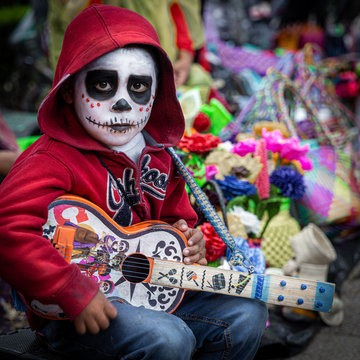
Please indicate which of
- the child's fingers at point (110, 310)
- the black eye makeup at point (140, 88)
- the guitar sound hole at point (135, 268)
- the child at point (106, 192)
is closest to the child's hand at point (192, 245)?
the child at point (106, 192)

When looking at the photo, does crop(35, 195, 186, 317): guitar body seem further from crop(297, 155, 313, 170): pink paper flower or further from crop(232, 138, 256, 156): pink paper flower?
crop(297, 155, 313, 170): pink paper flower

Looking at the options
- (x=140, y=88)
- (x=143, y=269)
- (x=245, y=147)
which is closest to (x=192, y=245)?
(x=143, y=269)

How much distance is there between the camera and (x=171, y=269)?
1418mm

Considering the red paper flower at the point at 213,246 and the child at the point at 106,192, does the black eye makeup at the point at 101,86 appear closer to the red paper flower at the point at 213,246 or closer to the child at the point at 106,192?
the child at the point at 106,192

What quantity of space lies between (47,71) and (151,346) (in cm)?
571

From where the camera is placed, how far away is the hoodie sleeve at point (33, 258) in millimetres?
1166

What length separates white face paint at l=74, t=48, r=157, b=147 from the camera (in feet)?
4.67

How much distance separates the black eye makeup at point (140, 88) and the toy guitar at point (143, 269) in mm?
397

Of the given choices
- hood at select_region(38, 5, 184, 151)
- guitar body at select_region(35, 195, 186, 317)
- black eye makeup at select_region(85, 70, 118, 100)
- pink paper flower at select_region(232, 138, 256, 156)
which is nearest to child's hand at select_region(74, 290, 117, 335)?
guitar body at select_region(35, 195, 186, 317)

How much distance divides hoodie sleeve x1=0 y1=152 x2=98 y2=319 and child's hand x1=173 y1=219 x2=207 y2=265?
363 millimetres

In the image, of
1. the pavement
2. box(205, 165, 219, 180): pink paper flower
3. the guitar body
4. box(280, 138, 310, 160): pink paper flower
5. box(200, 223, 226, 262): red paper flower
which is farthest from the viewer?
box(280, 138, 310, 160): pink paper flower

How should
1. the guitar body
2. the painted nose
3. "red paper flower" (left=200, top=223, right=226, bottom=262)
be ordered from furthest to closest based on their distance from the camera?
"red paper flower" (left=200, top=223, right=226, bottom=262), the painted nose, the guitar body

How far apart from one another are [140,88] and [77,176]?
14.6 inches

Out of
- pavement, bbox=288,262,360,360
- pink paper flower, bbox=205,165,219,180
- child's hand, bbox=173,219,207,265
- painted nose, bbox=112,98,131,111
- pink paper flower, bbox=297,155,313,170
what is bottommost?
pavement, bbox=288,262,360,360
